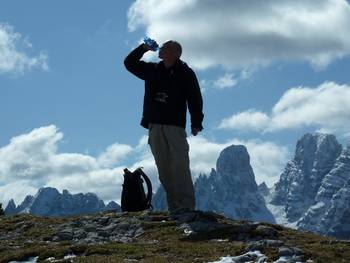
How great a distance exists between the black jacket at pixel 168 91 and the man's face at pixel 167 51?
1.02 ft

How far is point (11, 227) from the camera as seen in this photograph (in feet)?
59.4

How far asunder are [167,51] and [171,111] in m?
1.44

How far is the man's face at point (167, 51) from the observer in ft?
54.2

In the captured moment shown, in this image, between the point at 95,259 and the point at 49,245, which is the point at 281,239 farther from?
the point at 49,245

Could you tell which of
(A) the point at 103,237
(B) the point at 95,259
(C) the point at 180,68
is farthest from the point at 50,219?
(B) the point at 95,259

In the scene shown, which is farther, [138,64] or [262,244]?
[138,64]

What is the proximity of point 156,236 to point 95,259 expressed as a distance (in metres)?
2.59

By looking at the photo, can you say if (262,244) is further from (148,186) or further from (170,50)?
(148,186)

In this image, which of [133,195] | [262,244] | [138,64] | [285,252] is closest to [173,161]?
[138,64]

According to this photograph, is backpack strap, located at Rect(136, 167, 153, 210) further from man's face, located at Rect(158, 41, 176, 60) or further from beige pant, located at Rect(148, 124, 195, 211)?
man's face, located at Rect(158, 41, 176, 60)

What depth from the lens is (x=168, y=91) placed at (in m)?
16.9

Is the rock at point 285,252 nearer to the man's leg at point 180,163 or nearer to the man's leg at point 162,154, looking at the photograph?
the man's leg at point 180,163

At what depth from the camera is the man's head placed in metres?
16.5

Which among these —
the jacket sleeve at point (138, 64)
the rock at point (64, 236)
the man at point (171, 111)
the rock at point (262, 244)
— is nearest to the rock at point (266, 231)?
the rock at point (262, 244)
